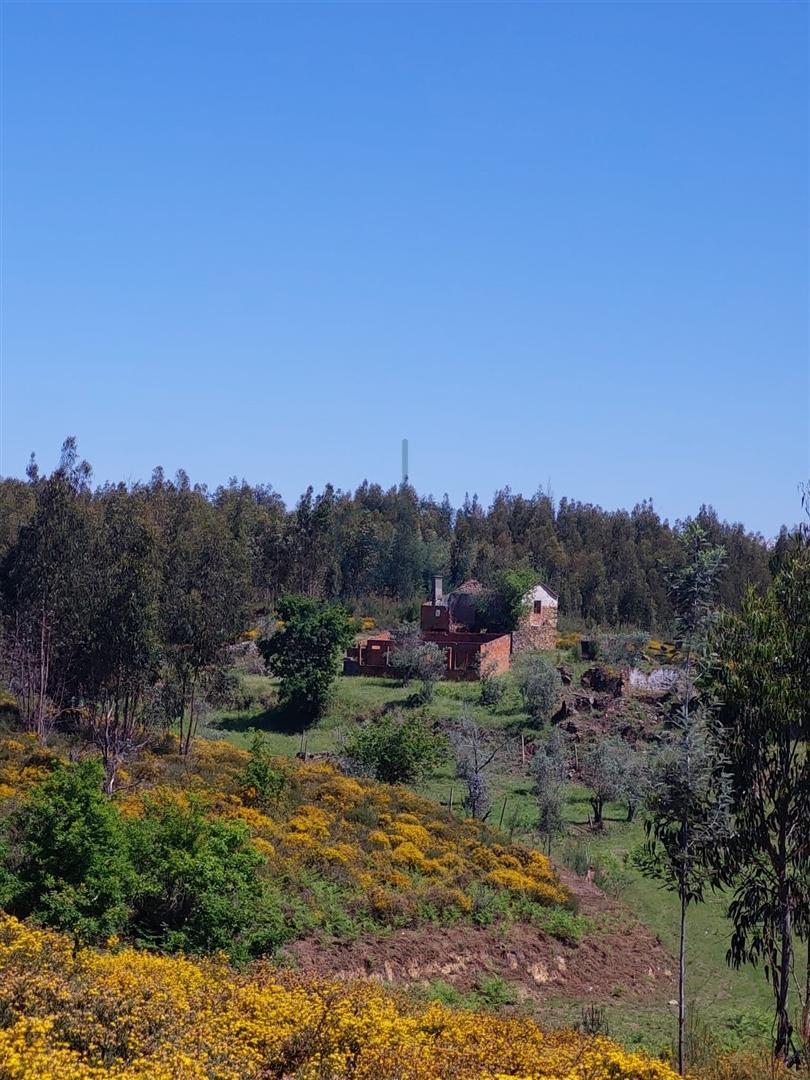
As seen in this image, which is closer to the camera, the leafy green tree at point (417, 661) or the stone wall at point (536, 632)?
the leafy green tree at point (417, 661)

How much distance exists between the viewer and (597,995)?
21.1m

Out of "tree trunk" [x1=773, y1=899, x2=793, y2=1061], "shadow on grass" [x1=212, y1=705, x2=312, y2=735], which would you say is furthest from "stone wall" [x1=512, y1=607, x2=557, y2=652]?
"tree trunk" [x1=773, y1=899, x2=793, y2=1061]

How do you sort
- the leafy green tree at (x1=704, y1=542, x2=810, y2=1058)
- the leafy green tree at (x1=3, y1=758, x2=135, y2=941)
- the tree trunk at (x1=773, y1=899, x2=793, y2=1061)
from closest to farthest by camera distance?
the tree trunk at (x1=773, y1=899, x2=793, y2=1061) → the leafy green tree at (x1=3, y1=758, x2=135, y2=941) → the leafy green tree at (x1=704, y1=542, x2=810, y2=1058)

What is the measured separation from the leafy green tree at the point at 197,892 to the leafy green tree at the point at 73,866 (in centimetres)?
64

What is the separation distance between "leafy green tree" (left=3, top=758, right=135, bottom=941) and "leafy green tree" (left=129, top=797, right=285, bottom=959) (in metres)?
0.64

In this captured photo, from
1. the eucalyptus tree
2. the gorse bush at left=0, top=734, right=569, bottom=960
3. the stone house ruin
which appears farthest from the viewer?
the stone house ruin

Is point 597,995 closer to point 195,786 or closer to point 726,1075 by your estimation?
point 726,1075

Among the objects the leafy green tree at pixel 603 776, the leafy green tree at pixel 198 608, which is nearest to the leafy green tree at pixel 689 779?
the leafy green tree at pixel 603 776

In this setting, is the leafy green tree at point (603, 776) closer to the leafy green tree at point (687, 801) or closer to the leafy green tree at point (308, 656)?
the leafy green tree at point (308, 656)

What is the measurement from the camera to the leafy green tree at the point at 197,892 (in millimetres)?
17375

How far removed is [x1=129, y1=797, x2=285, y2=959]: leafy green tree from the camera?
1738cm

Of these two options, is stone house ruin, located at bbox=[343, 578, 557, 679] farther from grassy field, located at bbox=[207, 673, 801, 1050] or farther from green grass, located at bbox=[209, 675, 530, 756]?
green grass, located at bbox=[209, 675, 530, 756]

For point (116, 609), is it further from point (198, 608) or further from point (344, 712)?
point (344, 712)

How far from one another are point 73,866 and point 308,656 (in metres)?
34.5
